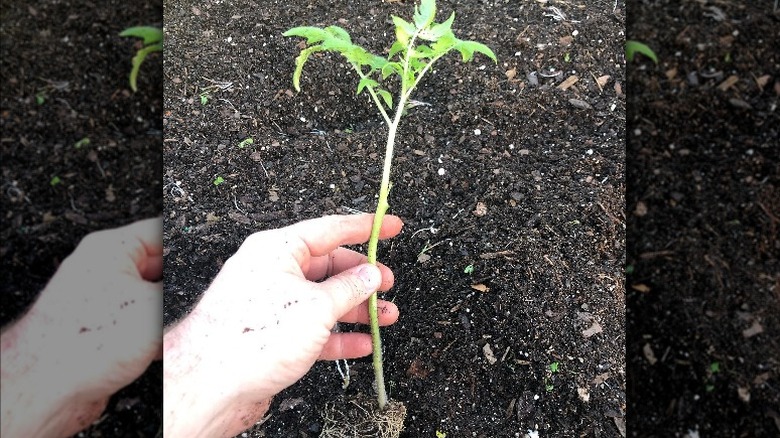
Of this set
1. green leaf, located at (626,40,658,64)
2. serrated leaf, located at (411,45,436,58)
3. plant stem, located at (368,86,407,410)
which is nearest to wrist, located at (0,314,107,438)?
plant stem, located at (368,86,407,410)

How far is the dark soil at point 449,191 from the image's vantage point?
71 centimetres

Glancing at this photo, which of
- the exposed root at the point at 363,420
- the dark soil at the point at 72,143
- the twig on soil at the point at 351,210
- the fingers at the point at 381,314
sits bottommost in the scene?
the exposed root at the point at 363,420

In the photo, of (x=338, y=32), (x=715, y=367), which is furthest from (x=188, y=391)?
(x=715, y=367)

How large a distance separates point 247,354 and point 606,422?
0.40m

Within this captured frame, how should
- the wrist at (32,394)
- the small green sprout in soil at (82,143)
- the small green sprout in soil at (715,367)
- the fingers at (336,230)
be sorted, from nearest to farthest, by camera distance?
the wrist at (32,394), the small green sprout in soil at (82,143), the small green sprout in soil at (715,367), the fingers at (336,230)

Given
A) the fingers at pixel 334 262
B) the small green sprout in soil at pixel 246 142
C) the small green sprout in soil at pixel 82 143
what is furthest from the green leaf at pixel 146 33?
the fingers at pixel 334 262

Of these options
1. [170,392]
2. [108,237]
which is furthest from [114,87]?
[170,392]

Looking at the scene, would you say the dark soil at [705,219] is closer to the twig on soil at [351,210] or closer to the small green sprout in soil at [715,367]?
the small green sprout in soil at [715,367]

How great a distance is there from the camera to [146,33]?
55 centimetres

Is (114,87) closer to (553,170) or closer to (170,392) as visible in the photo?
(170,392)

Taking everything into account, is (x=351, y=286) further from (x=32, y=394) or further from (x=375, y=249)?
(x=32, y=394)

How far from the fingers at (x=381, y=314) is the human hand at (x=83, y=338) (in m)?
0.27

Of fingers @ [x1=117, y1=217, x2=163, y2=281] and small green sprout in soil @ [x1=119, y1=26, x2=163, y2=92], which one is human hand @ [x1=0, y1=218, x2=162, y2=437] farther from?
small green sprout in soil @ [x1=119, y1=26, x2=163, y2=92]

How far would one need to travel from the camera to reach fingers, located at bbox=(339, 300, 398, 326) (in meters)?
0.74
